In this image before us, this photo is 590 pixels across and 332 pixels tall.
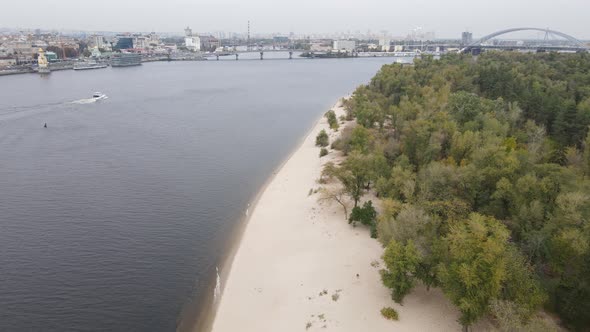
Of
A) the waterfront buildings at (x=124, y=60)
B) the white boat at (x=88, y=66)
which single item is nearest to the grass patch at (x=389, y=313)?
the white boat at (x=88, y=66)

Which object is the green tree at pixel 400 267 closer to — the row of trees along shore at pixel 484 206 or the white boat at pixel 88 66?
the row of trees along shore at pixel 484 206

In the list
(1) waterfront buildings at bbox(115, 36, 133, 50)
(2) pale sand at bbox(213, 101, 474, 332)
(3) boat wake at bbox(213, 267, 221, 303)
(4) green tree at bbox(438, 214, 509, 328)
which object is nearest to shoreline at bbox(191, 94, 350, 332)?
(3) boat wake at bbox(213, 267, 221, 303)

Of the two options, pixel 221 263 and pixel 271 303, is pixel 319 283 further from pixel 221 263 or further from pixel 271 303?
pixel 221 263

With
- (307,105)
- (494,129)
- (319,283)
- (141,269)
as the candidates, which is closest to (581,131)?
(494,129)

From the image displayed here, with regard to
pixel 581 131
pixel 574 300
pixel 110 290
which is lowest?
pixel 110 290

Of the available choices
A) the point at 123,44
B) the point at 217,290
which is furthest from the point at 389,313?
the point at 123,44

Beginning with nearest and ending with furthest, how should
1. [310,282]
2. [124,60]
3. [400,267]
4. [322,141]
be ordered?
1. [400,267]
2. [310,282]
3. [322,141]
4. [124,60]

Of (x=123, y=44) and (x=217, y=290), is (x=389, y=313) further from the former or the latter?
(x=123, y=44)

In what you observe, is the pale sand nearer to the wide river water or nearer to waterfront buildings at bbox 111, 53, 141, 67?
the wide river water
